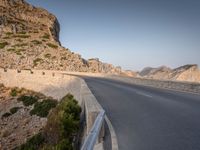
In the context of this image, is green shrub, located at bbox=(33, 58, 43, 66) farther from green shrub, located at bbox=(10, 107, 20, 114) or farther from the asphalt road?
the asphalt road

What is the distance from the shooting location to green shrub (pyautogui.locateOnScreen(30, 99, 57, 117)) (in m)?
30.8

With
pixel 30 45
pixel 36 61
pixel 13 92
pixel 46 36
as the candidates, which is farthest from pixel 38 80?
pixel 46 36

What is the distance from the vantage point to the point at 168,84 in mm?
24250

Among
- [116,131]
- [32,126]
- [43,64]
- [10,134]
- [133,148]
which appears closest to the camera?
[133,148]

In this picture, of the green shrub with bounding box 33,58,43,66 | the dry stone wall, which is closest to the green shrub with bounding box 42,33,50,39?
the green shrub with bounding box 33,58,43,66

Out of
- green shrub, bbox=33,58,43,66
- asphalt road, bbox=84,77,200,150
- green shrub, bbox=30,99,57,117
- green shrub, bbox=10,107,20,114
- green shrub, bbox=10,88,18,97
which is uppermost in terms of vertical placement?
green shrub, bbox=33,58,43,66

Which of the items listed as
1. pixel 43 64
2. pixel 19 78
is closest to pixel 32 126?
pixel 19 78

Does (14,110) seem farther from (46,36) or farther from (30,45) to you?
(46,36)

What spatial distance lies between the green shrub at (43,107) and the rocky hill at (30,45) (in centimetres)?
3527

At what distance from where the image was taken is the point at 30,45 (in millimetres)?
76562

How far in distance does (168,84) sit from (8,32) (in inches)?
2922

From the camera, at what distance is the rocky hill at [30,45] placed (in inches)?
2717

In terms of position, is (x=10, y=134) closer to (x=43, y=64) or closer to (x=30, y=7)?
(x=43, y=64)

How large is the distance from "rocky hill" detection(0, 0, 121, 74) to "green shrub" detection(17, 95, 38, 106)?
2860 centimetres
